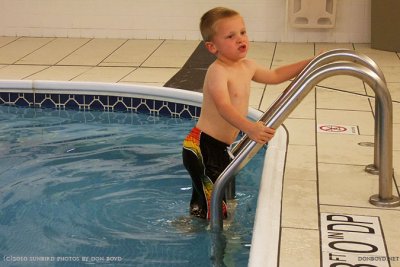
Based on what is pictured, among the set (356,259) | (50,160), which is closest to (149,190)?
(50,160)

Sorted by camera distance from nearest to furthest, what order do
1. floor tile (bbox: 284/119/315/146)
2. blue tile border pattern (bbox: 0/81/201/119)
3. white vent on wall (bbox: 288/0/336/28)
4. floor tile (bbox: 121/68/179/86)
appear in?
1. floor tile (bbox: 284/119/315/146)
2. blue tile border pattern (bbox: 0/81/201/119)
3. floor tile (bbox: 121/68/179/86)
4. white vent on wall (bbox: 288/0/336/28)

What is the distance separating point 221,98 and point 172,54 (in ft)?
12.2

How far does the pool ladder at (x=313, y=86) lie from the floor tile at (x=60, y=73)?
9.21ft

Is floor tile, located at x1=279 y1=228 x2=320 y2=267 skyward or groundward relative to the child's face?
groundward

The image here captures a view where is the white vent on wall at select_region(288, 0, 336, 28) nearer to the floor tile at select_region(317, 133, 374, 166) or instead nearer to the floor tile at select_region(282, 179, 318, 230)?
the floor tile at select_region(317, 133, 374, 166)

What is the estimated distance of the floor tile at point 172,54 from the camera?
5.65m

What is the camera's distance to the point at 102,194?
11.1 ft

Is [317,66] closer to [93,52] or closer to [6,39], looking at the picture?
[93,52]

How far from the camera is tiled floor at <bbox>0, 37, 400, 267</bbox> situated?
2.46 m

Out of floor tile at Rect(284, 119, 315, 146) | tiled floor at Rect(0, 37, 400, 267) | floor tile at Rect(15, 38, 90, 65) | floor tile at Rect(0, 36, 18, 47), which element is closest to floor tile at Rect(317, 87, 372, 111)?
A: tiled floor at Rect(0, 37, 400, 267)

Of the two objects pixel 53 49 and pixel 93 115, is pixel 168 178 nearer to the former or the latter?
pixel 93 115

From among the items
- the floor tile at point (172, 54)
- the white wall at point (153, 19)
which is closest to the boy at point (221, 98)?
the floor tile at point (172, 54)

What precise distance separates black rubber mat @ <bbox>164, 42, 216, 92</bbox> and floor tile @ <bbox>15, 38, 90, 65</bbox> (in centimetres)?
112

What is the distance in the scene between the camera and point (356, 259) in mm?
2158
